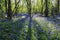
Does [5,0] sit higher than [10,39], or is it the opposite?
[5,0]

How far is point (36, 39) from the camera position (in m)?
7.38

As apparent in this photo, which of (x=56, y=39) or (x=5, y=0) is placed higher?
(x=5, y=0)

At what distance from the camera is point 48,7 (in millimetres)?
24672

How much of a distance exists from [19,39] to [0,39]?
2.65 ft

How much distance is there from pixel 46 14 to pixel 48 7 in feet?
3.69

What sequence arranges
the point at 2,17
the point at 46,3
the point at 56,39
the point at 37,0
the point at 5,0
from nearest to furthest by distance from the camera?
1. the point at 56,39
2. the point at 2,17
3. the point at 5,0
4. the point at 46,3
5. the point at 37,0

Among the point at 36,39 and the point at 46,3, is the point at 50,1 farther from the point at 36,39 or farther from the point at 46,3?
the point at 36,39

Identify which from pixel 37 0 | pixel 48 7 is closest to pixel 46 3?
pixel 48 7

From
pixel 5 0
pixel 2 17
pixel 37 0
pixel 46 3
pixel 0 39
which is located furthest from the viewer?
pixel 37 0

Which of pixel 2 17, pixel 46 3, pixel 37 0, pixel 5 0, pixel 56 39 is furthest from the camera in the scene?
pixel 37 0

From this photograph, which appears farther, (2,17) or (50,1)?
(50,1)

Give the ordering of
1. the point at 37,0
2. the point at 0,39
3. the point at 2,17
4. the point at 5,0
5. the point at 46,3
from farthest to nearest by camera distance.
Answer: the point at 37,0
the point at 46,3
the point at 5,0
the point at 2,17
the point at 0,39

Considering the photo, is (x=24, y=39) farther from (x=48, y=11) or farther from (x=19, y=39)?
(x=48, y=11)

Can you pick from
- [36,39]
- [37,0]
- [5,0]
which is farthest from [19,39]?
[37,0]
